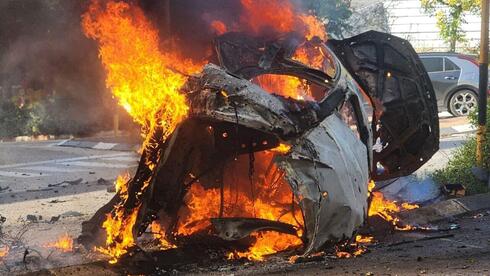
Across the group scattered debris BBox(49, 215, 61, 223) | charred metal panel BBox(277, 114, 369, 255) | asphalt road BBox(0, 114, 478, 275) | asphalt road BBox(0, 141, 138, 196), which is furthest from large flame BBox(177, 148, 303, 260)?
asphalt road BBox(0, 141, 138, 196)

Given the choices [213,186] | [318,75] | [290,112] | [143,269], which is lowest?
[143,269]

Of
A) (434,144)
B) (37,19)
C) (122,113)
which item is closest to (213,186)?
(434,144)

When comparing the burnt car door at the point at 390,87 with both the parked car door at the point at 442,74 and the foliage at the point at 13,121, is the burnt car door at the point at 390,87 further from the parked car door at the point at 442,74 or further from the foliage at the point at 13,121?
the foliage at the point at 13,121

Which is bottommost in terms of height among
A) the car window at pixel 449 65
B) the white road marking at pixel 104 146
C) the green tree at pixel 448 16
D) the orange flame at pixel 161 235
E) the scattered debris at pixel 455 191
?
the orange flame at pixel 161 235

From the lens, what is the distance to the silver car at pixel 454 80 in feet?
53.2

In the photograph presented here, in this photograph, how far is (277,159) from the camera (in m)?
4.94

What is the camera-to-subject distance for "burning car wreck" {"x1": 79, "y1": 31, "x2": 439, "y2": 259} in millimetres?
4922

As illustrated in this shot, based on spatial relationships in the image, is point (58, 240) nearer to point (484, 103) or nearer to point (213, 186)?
point (213, 186)

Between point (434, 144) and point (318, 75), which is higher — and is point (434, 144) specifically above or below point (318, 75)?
below

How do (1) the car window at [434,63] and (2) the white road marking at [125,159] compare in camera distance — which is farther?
(1) the car window at [434,63]

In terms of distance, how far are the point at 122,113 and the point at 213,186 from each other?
9606 millimetres

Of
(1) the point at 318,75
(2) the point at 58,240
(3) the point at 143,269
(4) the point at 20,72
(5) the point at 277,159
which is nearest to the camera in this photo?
(5) the point at 277,159

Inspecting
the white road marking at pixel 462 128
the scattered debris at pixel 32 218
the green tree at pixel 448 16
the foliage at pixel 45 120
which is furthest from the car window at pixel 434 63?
the scattered debris at pixel 32 218

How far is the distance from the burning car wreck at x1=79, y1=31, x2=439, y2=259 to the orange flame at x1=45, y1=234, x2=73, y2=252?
0.18 m
